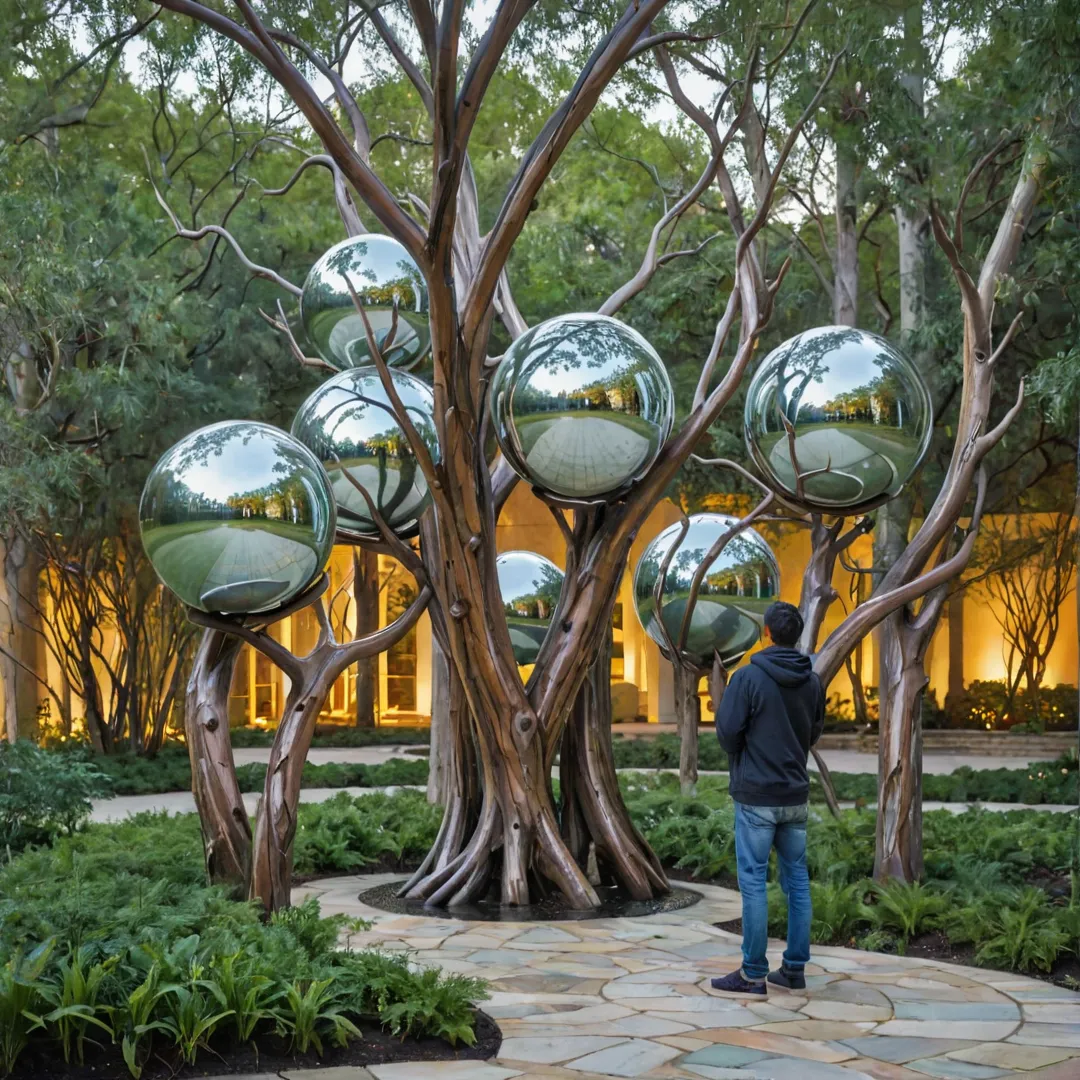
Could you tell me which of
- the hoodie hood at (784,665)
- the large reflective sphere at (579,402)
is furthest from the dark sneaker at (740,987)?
the large reflective sphere at (579,402)

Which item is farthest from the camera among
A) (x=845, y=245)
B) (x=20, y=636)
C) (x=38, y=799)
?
(x=20, y=636)

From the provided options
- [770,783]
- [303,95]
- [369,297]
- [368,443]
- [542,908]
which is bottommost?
[542,908]

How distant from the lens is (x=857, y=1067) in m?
5.00

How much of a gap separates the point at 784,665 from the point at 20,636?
1503 centimetres

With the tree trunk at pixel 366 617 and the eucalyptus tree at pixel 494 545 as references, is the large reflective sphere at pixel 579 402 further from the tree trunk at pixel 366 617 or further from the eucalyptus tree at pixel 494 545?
the tree trunk at pixel 366 617

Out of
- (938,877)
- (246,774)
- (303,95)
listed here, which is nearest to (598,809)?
(938,877)

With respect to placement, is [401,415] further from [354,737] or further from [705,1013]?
[354,737]

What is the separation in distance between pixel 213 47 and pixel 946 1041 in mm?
9725

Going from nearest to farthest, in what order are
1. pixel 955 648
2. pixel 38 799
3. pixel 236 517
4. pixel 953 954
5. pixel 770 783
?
1. pixel 236 517
2. pixel 770 783
3. pixel 953 954
4. pixel 38 799
5. pixel 955 648

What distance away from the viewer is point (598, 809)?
8.59 meters

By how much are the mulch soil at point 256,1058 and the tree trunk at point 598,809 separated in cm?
312

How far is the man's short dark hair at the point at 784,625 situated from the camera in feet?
20.4

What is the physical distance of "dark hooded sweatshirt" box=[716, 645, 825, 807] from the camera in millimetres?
6031

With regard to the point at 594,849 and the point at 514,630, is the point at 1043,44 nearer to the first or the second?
the point at 514,630
